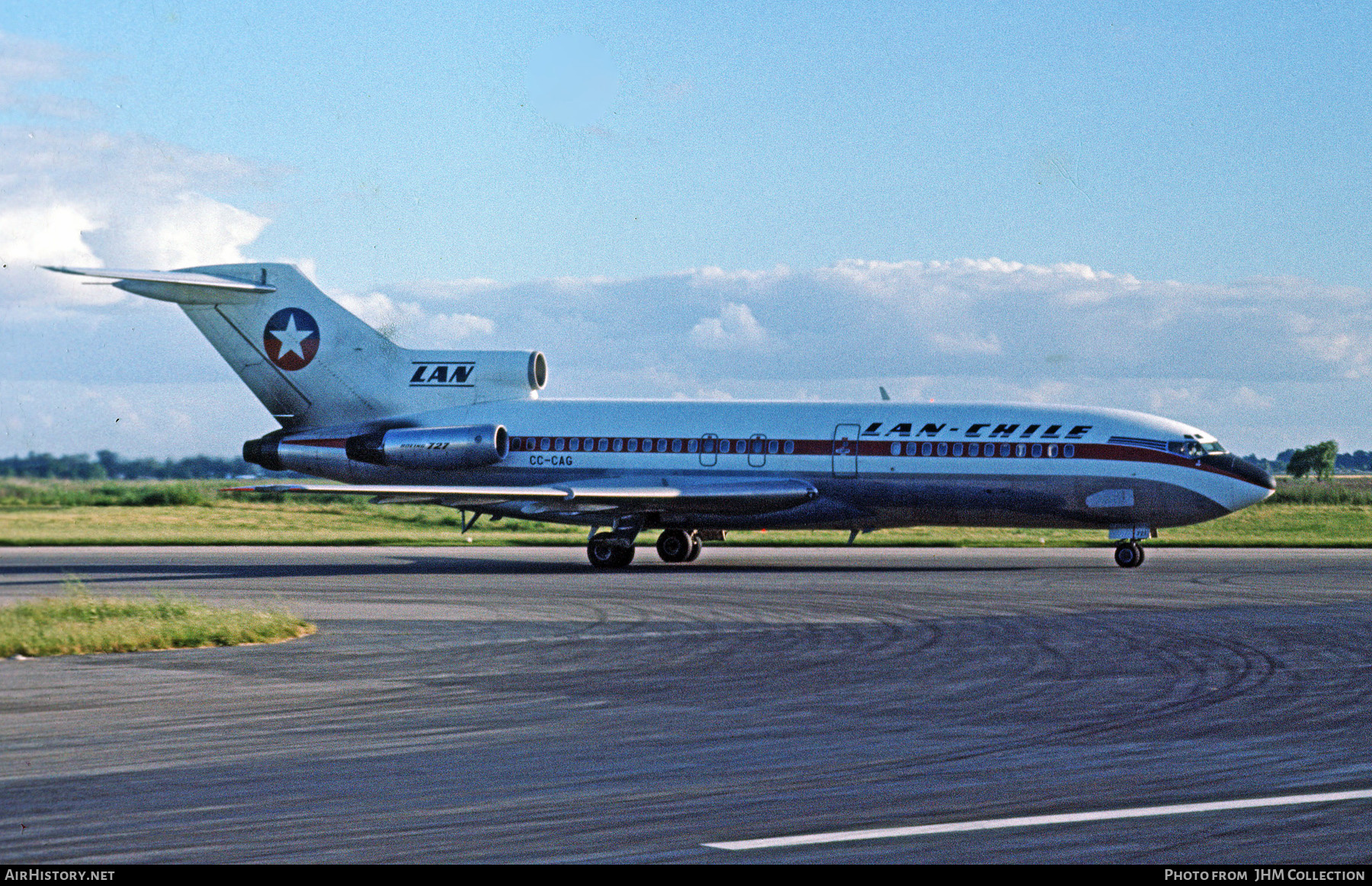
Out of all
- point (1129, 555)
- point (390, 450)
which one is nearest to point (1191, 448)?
point (1129, 555)

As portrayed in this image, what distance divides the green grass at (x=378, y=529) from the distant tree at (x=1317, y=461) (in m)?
67.9

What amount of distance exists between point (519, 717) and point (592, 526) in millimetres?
23775

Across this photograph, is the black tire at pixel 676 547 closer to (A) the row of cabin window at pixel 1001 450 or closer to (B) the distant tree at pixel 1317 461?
A: (A) the row of cabin window at pixel 1001 450

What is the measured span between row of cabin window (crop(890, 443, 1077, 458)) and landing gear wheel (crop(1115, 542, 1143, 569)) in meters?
2.81

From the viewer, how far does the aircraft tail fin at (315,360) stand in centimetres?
3841

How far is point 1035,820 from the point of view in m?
8.67

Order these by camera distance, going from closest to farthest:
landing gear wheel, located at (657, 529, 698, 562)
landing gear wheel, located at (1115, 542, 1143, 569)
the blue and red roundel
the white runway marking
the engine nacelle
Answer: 1. the white runway marking
2. landing gear wheel, located at (1115, 542, 1143, 569)
3. the engine nacelle
4. landing gear wheel, located at (657, 529, 698, 562)
5. the blue and red roundel

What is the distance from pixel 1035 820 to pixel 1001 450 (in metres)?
26.0

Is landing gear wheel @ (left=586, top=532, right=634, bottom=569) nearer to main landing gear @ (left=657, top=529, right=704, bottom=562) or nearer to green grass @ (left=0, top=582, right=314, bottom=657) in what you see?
main landing gear @ (left=657, top=529, right=704, bottom=562)

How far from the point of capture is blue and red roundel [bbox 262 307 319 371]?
38.4 m

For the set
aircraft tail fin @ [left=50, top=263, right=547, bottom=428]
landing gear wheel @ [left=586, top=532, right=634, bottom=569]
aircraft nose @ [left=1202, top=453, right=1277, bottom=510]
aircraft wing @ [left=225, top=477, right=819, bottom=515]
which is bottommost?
landing gear wheel @ [left=586, top=532, right=634, bottom=569]

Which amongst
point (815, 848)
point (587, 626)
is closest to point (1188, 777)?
point (815, 848)

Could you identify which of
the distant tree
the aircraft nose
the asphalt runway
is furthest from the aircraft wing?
the distant tree

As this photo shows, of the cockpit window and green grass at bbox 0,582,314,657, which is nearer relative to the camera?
green grass at bbox 0,582,314,657
